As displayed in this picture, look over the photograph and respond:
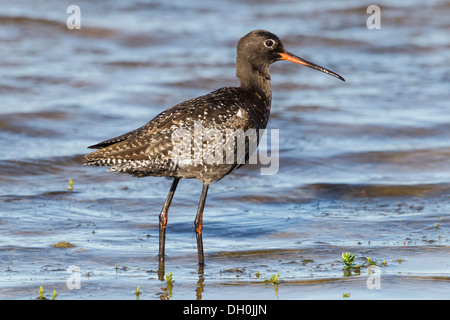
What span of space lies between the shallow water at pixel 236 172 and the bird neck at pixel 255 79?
5.13 ft

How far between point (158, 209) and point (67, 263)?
2.25 m

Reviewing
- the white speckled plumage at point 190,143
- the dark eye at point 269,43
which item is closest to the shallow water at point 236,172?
the white speckled plumage at point 190,143

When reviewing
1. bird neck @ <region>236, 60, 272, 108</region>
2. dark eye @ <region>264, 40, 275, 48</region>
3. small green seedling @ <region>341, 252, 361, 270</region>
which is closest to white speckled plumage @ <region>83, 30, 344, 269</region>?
bird neck @ <region>236, 60, 272, 108</region>

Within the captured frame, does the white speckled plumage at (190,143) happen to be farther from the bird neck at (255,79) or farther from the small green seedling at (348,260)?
the small green seedling at (348,260)

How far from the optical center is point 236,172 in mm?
11445

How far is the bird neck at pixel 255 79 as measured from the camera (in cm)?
833

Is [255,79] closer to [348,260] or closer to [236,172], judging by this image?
[348,260]

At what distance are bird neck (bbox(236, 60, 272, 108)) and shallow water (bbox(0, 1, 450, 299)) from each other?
1562 mm

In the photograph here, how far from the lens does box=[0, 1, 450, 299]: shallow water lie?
7281 millimetres

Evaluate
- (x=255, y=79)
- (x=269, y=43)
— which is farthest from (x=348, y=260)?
(x=269, y=43)

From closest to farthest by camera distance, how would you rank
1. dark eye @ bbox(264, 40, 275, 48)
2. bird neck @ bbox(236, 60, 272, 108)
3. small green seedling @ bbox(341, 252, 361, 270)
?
small green seedling @ bbox(341, 252, 361, 270) < bird neck @ bbox(236, 60, 272, 108) < dark eye @ bbox(264, 40, 275, 48)

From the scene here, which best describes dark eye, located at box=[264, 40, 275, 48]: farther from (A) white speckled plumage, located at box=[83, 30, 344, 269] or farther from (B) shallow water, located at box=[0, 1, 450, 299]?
(B) shallow water, located at box=[0, 1, 450, 299]

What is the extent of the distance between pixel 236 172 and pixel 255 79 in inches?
127

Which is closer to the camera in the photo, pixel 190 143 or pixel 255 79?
pixel 190 143
